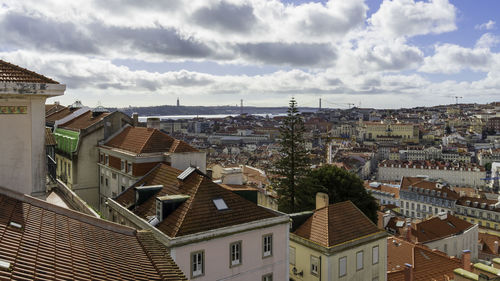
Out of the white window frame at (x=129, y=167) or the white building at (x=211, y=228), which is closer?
the white building at (x=211, y=228)

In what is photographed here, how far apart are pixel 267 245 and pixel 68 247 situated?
36.9 feet

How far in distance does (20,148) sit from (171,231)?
7.03 metres

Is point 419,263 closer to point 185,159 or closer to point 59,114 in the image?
point 185,159

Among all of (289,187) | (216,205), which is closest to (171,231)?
(216,205)

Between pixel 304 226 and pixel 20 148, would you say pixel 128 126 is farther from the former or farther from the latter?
pixel 20 148

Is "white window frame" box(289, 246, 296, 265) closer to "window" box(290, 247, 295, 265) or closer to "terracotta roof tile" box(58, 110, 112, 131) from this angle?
"window" box(290, 247, 295, 265)

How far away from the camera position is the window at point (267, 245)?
15914mm

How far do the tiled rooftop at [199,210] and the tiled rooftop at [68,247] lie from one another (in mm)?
6755

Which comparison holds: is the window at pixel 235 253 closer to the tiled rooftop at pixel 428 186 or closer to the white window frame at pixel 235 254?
the white window frame at pixel 235 254

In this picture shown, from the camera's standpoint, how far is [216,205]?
1548cm

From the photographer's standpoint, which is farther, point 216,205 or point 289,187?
point 289,187

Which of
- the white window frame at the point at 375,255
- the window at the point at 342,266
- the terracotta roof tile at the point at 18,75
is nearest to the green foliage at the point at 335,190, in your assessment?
the white window frame at the point at 375,255

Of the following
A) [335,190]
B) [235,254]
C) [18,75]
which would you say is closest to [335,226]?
[235,254]

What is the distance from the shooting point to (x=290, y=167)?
3169 cm
